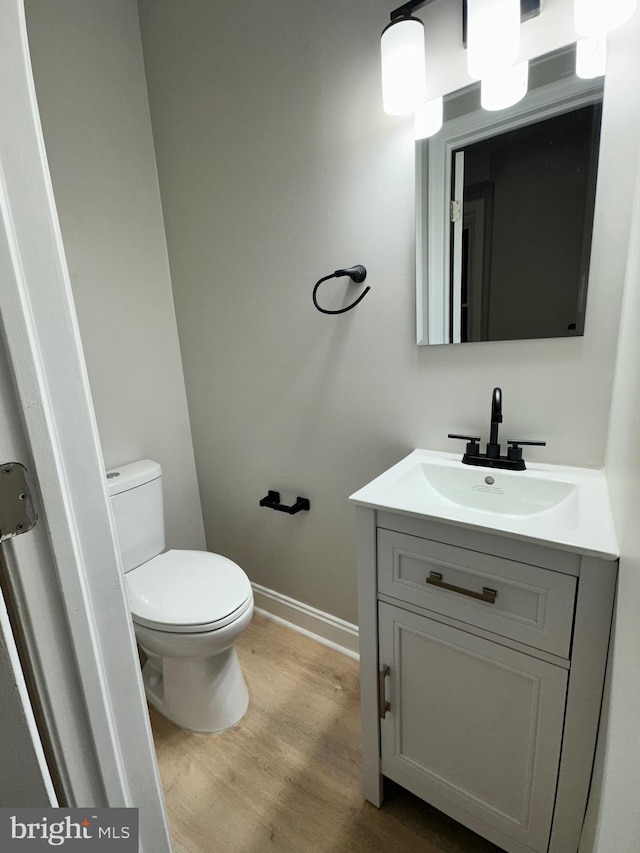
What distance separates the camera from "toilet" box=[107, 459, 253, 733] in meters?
1.20

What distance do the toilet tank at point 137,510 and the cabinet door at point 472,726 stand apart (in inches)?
40.2

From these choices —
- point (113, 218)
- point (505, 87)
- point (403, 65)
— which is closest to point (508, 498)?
point (505, 87)

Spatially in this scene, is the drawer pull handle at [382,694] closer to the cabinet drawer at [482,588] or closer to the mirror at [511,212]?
the cabinet drawer at [482,588]

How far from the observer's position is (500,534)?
76cm

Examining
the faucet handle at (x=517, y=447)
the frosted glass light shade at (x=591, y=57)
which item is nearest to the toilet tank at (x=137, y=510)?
the faucet handle at (x=517, y=447)

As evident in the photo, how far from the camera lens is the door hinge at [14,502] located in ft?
1.41

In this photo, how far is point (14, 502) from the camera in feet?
1.43

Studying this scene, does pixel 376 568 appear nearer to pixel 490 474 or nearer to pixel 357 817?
pixel 490 474

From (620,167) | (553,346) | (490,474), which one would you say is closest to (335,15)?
(620,167)

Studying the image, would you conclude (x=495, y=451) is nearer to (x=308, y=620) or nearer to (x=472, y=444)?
(x=472, y=444)

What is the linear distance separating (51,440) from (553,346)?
111 cm

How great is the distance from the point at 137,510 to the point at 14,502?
1.18 m

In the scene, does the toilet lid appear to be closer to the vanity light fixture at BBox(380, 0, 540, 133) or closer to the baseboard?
the baseboard

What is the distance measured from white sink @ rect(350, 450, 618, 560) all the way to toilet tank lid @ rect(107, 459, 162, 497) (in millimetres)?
988
